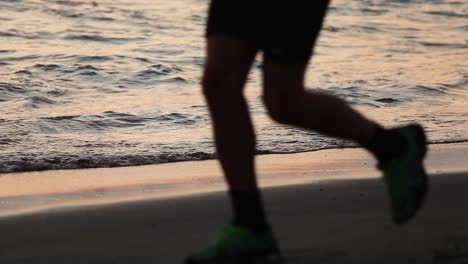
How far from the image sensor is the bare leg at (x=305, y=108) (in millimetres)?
3416

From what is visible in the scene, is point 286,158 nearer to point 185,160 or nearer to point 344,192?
point 185,160

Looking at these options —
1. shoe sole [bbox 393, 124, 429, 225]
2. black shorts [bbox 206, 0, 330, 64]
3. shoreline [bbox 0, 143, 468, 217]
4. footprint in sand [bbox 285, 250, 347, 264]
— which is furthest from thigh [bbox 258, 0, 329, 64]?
shoreline [bbox 0, 143, 468, 217]

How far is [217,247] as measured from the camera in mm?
3516

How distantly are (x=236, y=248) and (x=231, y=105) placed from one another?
1.54 feet

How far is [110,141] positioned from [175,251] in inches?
123

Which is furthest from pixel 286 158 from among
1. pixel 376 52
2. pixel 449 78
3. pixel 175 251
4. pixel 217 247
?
pixel 376 52

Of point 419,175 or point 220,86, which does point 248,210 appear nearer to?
point 220,86

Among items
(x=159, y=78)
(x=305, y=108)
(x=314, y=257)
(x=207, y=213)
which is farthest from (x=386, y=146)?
(x=159, y=78)

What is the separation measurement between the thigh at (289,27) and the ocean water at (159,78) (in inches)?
119

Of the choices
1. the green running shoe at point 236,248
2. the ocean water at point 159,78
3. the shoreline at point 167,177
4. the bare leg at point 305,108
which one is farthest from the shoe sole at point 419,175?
the ocean water at point 159,78

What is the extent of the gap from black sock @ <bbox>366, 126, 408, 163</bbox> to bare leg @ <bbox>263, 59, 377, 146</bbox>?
0.9 inches

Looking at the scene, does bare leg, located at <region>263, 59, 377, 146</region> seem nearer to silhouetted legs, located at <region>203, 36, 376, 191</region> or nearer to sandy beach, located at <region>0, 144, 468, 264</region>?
silhouetted legs, located at <region>203, 36, 376, 191</region>

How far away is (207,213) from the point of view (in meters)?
4.69

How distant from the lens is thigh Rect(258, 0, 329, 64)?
332 cm
